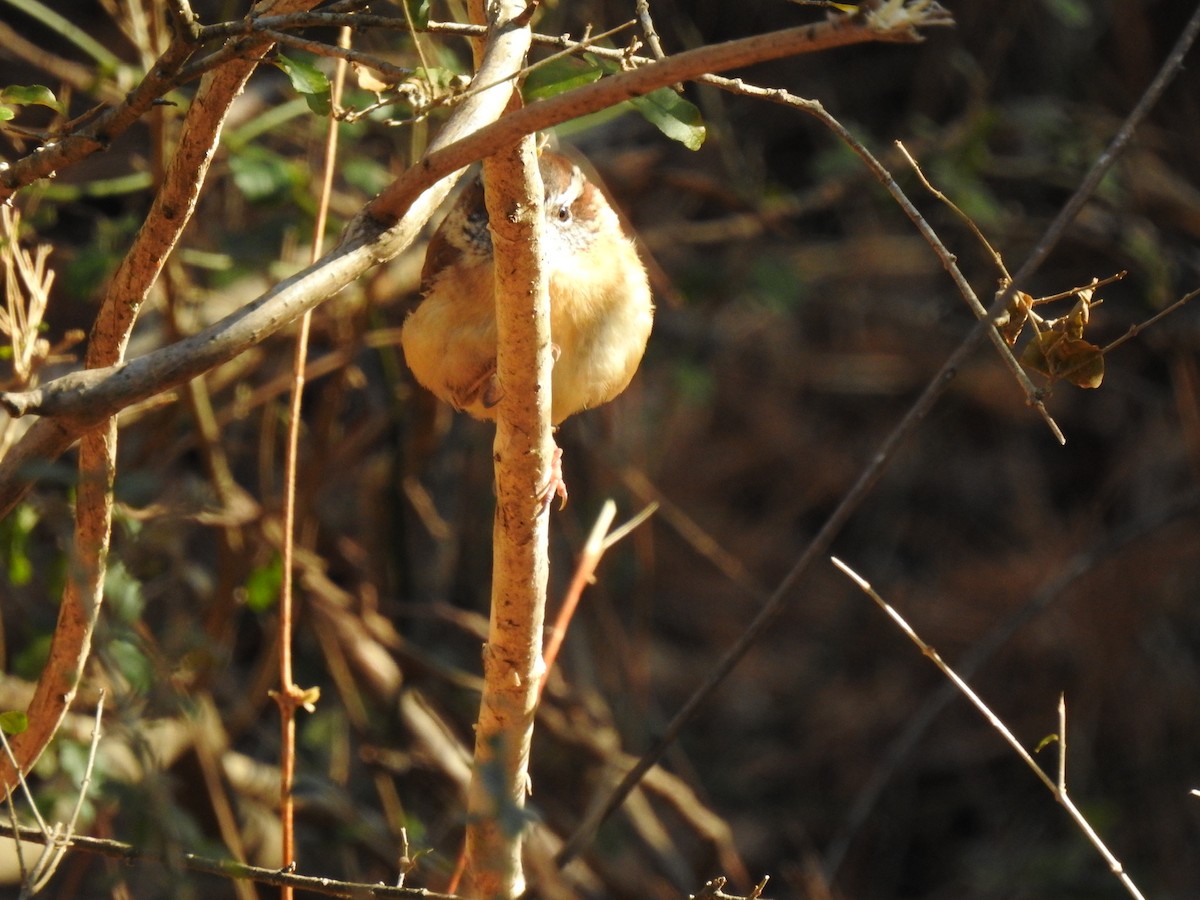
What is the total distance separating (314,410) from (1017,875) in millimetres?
3526

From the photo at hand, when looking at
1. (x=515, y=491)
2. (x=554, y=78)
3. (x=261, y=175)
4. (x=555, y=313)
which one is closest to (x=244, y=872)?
(x=515, y=491)

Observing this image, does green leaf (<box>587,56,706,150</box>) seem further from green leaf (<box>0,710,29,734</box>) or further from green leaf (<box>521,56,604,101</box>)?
green leaf (<box>0,710,29,734</box>)

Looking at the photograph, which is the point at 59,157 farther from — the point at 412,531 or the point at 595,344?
the point at 412,531

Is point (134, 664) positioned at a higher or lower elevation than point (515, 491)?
lower

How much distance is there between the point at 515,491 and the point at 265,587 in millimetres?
1948

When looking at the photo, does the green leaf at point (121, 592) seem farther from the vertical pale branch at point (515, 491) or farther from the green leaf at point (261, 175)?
the green leaf at point (261, 175)

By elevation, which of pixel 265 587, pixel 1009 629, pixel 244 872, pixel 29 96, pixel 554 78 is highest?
pixel 29 96

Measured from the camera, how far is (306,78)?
2.05m

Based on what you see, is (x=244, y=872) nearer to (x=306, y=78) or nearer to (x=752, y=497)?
(x=306, y=78)

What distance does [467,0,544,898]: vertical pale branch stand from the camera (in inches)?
75.9

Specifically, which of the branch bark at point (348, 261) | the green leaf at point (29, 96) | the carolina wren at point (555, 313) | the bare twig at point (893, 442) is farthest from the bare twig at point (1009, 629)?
the green leaf at point (29, 96)

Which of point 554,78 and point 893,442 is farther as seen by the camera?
point 893,442

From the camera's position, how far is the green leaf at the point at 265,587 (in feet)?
13.1

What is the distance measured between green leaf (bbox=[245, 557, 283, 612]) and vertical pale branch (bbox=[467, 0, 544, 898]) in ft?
5.36
